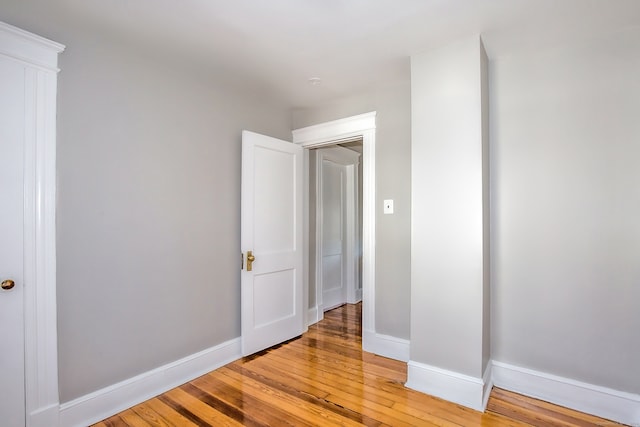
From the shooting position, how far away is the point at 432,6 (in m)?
1.88

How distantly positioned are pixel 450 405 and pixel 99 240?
2530mm

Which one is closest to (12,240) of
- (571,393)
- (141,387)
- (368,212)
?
(141,387)

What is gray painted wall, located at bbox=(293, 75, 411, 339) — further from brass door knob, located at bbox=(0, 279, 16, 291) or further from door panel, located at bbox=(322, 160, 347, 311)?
brass door knob, located at bbox=(0, 279, 16, 291)

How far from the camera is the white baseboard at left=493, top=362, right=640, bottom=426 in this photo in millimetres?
2012

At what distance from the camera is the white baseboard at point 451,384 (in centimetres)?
215

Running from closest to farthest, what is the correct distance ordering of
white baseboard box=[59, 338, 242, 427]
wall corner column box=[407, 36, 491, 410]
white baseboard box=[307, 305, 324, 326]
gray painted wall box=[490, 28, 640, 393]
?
1. white baseboard box=[59, 338, 242, 427]
2. gray painted wall box=[490, 28, 640, 393]
3. wall corner column box=[407, 36, 491, 410]
4. white baseboard box=[307, 305, 324, 326]

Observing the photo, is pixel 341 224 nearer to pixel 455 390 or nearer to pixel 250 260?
pixel 250 260

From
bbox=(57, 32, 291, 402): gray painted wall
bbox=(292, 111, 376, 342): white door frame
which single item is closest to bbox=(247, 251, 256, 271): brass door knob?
bbox=(57, 32, 291, 402): gray painted wall

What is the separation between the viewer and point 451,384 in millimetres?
2250

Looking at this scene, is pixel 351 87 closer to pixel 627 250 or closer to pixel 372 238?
pixel 372 238

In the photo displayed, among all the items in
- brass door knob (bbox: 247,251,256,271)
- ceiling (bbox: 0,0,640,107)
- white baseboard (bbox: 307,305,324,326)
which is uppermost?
ceiling (bbox: 0,0,640,107)

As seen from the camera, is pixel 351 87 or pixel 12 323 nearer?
pixel 12 323

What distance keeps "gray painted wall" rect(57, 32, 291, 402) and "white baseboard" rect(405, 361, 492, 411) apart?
1605 millimetres

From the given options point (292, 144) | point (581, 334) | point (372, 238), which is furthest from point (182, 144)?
point (581, 334)
